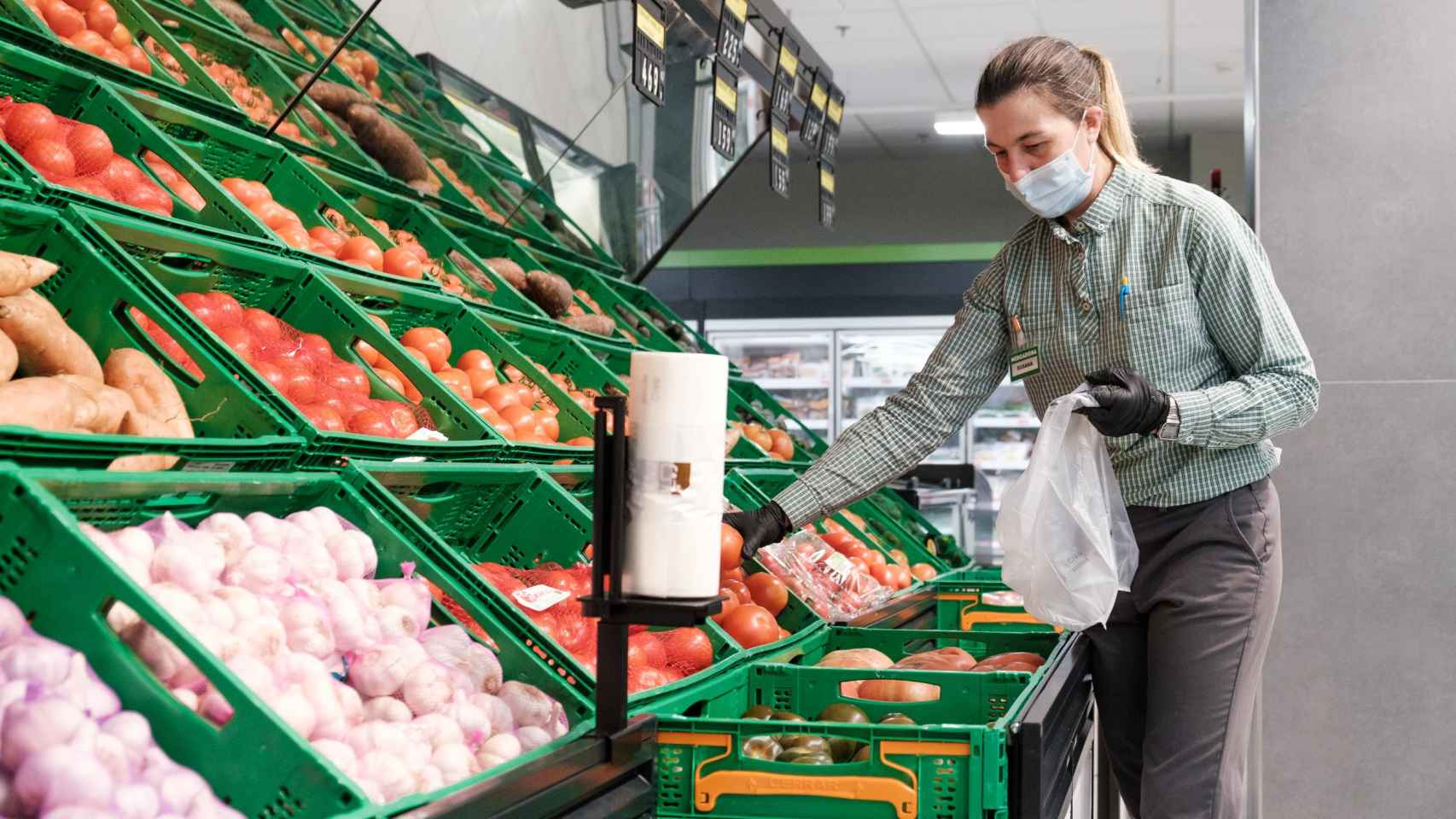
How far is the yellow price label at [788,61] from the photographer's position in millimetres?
4500

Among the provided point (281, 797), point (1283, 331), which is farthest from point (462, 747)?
point (1283, 331)

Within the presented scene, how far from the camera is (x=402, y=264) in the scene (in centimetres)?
299

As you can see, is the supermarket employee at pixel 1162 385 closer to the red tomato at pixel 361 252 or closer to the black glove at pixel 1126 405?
the black glove at pixel 1126 405

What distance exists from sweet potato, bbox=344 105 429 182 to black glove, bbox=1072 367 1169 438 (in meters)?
2.26

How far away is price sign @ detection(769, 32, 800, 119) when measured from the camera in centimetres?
453

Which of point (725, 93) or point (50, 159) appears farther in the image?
point (725, 93)

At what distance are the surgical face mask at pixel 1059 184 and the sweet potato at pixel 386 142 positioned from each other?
1.97 m

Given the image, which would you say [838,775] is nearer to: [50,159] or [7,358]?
[7,358]

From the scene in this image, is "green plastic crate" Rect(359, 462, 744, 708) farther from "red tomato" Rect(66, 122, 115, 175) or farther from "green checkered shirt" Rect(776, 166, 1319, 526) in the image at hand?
"red tomato" Rect(66, 122, 115, 175)

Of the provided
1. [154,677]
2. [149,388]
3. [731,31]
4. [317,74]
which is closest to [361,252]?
[317,74]

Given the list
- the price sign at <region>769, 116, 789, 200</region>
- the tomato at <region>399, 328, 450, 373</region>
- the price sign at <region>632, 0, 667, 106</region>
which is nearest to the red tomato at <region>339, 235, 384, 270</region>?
the tomato at <region>399, 328, 450, 373</region>

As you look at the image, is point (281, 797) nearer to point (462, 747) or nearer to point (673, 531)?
point (462, 747)

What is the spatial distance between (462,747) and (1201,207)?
1599mm

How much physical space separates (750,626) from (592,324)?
171 centimetres
